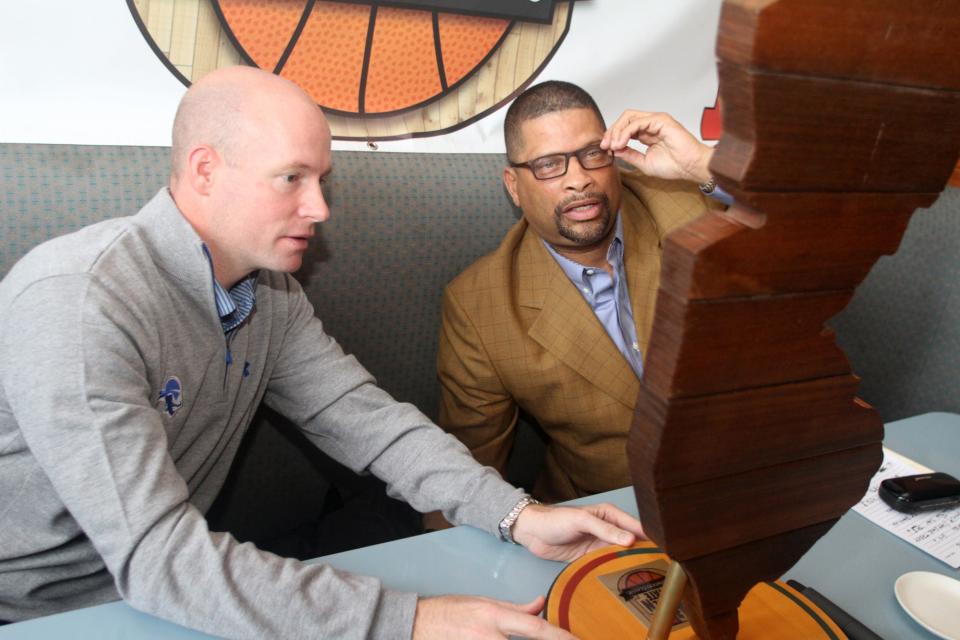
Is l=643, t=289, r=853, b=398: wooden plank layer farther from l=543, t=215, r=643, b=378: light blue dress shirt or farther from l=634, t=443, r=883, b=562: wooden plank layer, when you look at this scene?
l=543, t=215, r=643, b=378: light blue dress shirt

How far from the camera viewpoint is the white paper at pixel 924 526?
1012 millimetres

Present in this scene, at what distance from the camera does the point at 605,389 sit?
157 cm

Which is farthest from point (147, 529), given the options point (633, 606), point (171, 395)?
point (633, 606)

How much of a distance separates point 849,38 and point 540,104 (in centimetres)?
126

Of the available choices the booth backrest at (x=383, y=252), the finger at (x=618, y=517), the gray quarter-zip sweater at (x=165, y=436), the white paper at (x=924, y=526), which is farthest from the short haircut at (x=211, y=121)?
the white paper at (x=924, y=526)

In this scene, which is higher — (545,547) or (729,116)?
(729,116)

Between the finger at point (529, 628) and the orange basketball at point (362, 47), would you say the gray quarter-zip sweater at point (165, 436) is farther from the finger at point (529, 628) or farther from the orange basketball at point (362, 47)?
the orange basketball at point (362, 47)

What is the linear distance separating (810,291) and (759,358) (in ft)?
0.20

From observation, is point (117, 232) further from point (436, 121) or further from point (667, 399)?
point (436, 121)

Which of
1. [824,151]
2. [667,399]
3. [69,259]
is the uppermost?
[824,151]

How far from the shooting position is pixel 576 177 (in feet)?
5.39

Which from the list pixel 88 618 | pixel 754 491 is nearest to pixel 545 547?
pixel 754 491

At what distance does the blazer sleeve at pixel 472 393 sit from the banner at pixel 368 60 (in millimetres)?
441

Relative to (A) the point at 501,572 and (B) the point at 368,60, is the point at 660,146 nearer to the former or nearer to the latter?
(B) the point at 368,60
